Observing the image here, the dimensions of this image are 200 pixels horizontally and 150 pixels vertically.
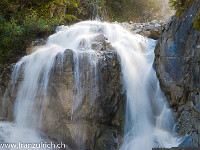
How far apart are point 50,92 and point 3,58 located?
4132mm

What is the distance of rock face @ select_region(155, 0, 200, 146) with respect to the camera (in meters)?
5.07

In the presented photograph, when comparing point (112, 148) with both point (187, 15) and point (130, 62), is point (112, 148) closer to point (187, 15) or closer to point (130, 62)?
point (130, 62)

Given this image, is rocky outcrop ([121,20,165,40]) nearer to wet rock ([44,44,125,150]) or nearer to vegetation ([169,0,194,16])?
vegetation ([169,0,194,16])

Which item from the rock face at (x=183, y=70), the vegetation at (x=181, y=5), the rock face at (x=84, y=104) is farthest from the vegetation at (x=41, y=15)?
the vegetation at (x=181, y=5)

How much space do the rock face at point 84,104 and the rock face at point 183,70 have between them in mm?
1770

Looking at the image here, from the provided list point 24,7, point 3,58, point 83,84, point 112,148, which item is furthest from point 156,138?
point 24,7

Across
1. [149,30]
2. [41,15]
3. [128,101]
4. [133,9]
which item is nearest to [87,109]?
[128,101]

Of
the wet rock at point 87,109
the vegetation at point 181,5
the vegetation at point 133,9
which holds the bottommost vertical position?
the wet rock at point 87,109

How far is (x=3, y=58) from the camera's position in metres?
8.55

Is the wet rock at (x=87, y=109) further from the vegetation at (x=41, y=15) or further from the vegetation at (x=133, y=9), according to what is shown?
the vegetation at (x=133, y=9)

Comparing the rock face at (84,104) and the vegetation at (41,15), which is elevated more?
the vegetation at (41,15)

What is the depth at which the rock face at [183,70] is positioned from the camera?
16.6ft

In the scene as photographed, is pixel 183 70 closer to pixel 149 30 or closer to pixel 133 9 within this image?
pixel 149 30

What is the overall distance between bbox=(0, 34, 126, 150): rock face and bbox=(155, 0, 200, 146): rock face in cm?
177
